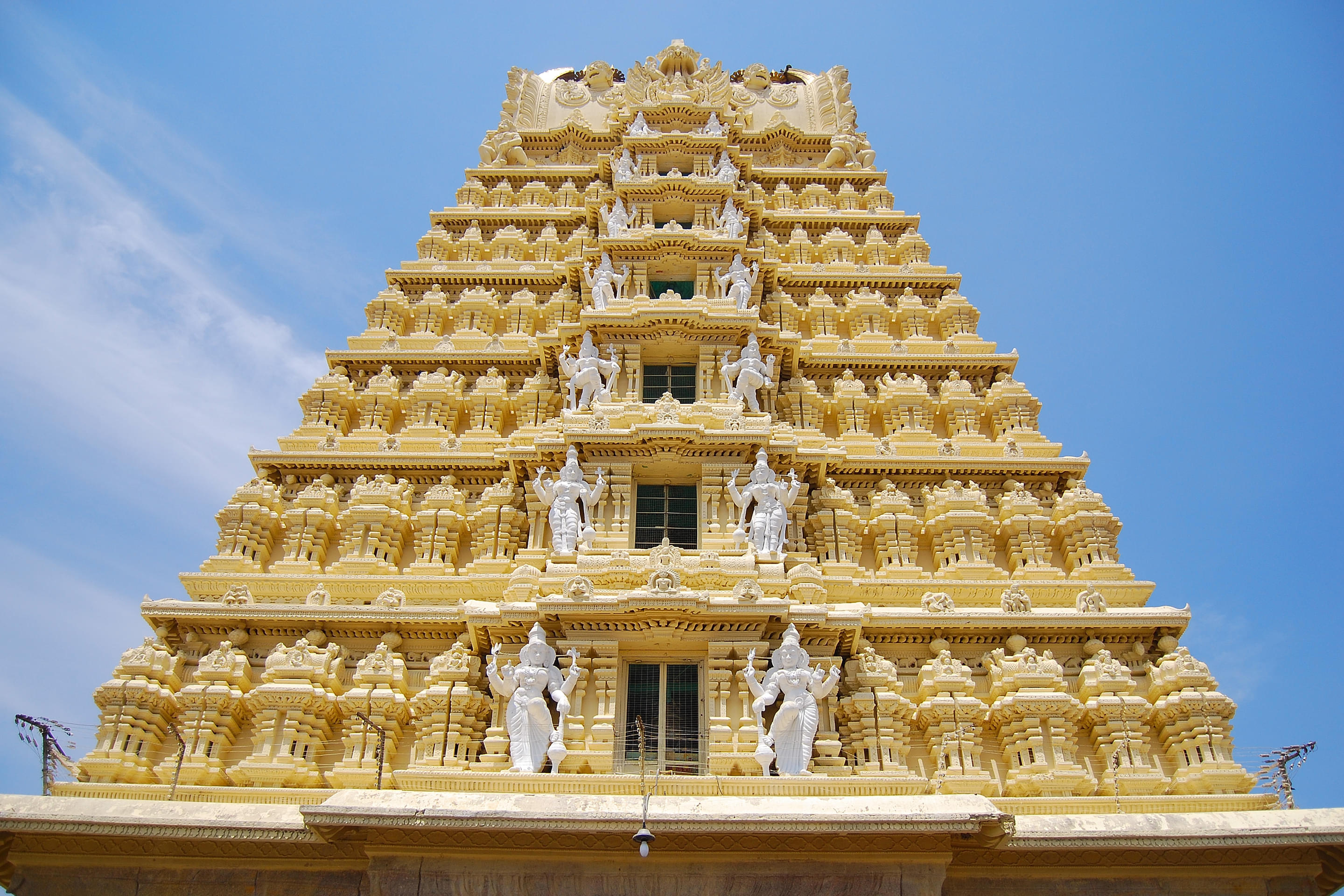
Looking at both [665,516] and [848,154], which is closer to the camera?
[665,516]

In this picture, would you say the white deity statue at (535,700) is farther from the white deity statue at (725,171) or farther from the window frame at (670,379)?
the white deity statue at (725,171)

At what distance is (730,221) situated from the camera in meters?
25.7

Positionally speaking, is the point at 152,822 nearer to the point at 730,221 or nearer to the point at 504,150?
the point at 730,221

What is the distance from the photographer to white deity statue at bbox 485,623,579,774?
49.3 ft

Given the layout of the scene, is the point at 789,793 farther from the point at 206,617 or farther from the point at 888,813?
the point at 206,617

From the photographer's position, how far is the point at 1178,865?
13.6 meters

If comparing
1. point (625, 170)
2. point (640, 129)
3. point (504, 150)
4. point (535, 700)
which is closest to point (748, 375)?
point (535, 700)

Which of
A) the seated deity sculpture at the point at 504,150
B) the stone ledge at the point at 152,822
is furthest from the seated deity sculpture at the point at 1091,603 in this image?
the seated deity sculpture at the point at 504,150

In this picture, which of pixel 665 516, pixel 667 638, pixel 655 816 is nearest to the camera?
pixel 655 816

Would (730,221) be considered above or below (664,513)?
above

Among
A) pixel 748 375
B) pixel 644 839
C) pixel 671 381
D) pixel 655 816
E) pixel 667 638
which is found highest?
pixel 671 381

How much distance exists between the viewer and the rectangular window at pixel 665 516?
19.2m

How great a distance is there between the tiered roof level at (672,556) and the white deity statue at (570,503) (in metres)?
0.07

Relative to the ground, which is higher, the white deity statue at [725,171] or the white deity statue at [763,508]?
the white deity statue at [725,171]
